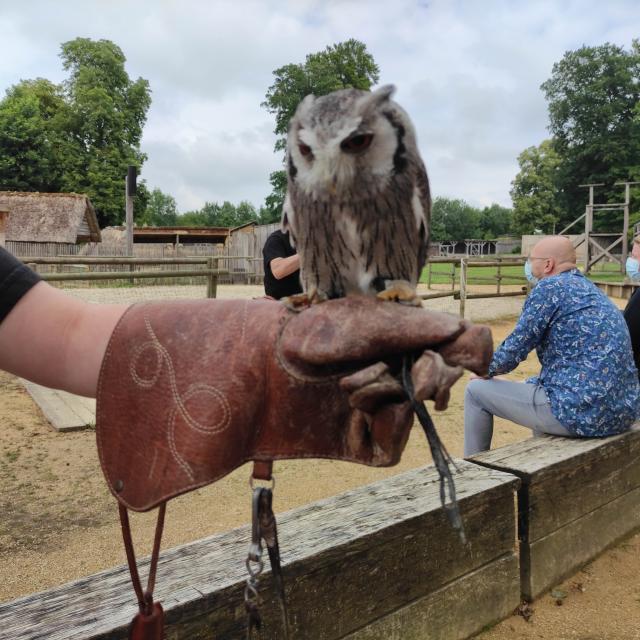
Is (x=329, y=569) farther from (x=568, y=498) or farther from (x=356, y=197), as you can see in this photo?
(x=568, y=498)

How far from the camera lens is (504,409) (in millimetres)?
3123

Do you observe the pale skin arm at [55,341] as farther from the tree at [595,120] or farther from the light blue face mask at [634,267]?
the tree at [595,120]

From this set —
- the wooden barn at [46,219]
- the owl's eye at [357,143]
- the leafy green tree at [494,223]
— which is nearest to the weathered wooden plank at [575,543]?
the owl's eye at [357,143]

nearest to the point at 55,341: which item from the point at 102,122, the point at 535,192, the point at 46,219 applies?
the point at 46,219

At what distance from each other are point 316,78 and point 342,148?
1.48 meters

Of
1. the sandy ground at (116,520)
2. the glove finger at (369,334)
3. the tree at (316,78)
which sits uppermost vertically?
the tree at (316,78)

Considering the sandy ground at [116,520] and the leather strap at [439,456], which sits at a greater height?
the leather strap at [439,456]

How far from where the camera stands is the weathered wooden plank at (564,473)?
7.48 ft

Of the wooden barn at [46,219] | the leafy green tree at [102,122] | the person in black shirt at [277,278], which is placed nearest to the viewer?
the person in black shirt at [277,278]

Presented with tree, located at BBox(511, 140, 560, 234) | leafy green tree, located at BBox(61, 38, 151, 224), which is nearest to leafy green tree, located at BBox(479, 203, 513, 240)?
tree, located at BBox(511, 140, 560, 234)

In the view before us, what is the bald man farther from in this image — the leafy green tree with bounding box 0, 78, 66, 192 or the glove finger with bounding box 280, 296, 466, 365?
the leafy green tree with bounding box 0, 78, 66, 192

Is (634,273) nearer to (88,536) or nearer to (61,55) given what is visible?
(88,536)

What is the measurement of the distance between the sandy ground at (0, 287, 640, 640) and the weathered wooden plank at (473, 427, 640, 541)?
12.7 inches

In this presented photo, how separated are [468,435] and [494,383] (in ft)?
1.25
